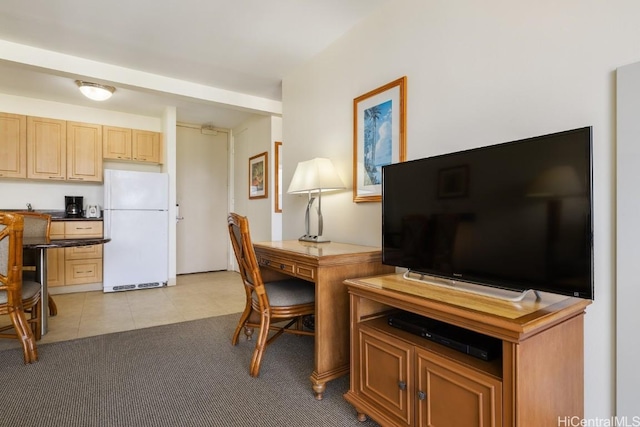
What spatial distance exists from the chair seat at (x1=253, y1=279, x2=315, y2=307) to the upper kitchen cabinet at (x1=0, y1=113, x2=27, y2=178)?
3.83 metres

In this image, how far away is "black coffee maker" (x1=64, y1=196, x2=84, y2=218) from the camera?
436 cm

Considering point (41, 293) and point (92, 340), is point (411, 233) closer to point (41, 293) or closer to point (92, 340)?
point (92, 340)

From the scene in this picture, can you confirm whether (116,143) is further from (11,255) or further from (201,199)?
(11,255)

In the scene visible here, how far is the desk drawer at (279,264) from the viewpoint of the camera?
6.66 feet

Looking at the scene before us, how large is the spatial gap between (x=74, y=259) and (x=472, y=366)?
4.69 metres

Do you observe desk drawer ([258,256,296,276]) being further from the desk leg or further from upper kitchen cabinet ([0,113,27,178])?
upper kitchen cabinet ([0,113,27,178])

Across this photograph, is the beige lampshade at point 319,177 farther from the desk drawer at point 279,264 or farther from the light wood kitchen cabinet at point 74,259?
the light wood kitchen cabinet at point 74,259

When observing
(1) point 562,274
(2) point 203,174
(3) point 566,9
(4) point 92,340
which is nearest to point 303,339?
(4) point 92,340

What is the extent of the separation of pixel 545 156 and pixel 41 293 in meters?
3.42

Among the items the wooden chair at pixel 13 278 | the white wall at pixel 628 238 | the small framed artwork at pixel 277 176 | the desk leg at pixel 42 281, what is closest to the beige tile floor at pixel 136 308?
the desk leg at pixel 42 281

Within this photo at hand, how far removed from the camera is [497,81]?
5.29 ft

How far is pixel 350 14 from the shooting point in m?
2.37

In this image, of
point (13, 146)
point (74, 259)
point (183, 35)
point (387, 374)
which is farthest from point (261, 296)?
point (13, 146)

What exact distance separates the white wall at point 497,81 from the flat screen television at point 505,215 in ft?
0.96
